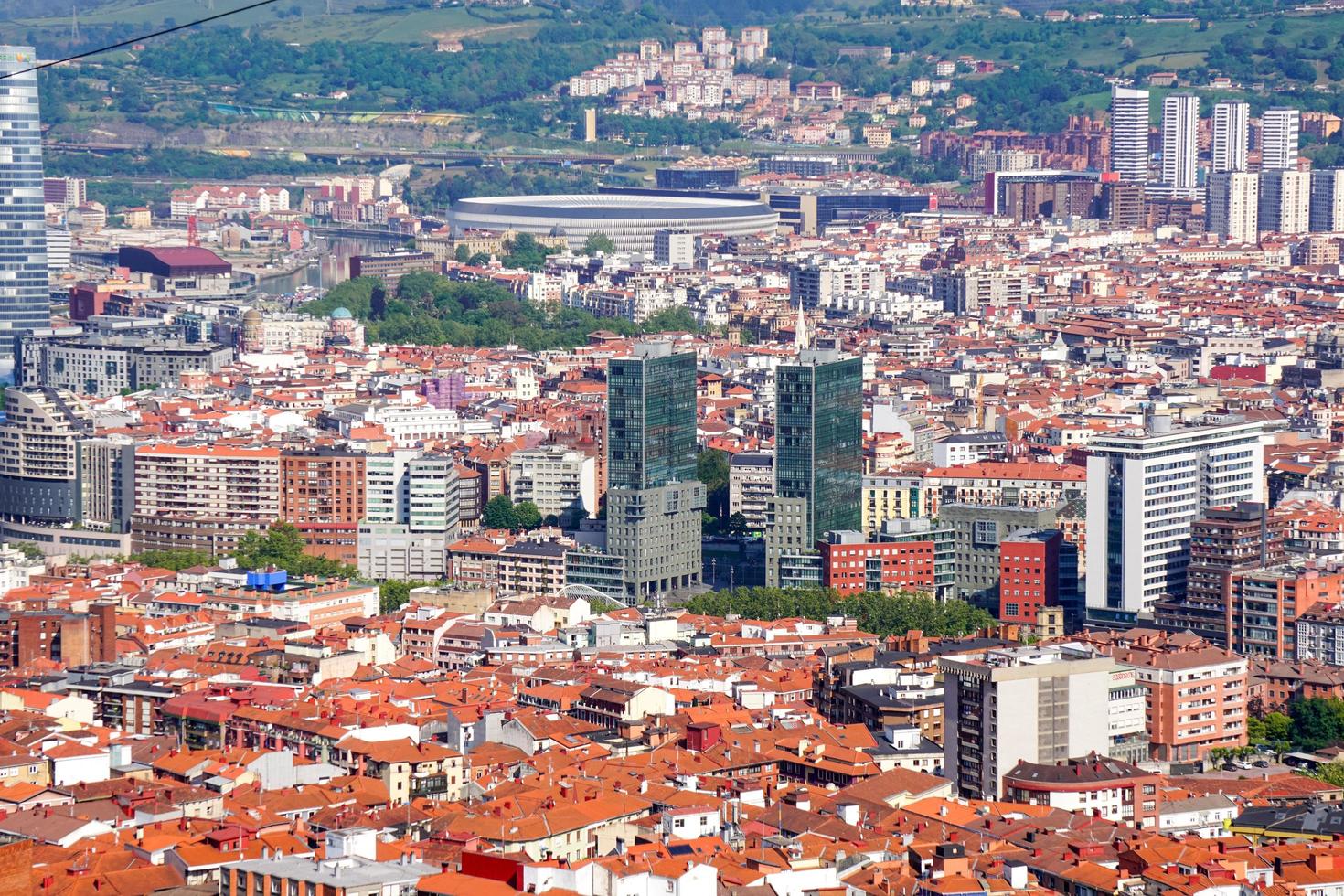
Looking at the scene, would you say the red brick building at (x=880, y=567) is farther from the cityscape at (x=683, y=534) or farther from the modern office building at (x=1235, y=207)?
the modern office building at (x=1235, y=207)

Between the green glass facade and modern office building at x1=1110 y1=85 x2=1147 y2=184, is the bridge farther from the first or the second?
the green glass facade

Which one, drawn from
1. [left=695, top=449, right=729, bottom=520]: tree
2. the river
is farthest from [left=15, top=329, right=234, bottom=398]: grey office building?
the river

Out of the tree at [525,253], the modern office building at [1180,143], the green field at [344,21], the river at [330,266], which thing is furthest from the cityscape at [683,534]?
the green field at [344,21]

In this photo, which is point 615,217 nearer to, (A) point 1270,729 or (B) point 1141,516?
(B) point 1141,516

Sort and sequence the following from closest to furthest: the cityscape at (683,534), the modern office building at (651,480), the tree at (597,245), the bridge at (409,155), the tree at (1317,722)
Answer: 1. the cityscape at (683,534)
2. the tree at (1317,722)
3. the modern office building at (651,480)
4. the tree at (597,245)
5. the bridge at (409,155)

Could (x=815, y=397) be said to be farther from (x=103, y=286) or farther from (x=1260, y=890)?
(x=103, y=286)

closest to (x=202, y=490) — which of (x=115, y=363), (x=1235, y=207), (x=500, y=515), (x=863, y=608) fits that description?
(x=500, y=515)
